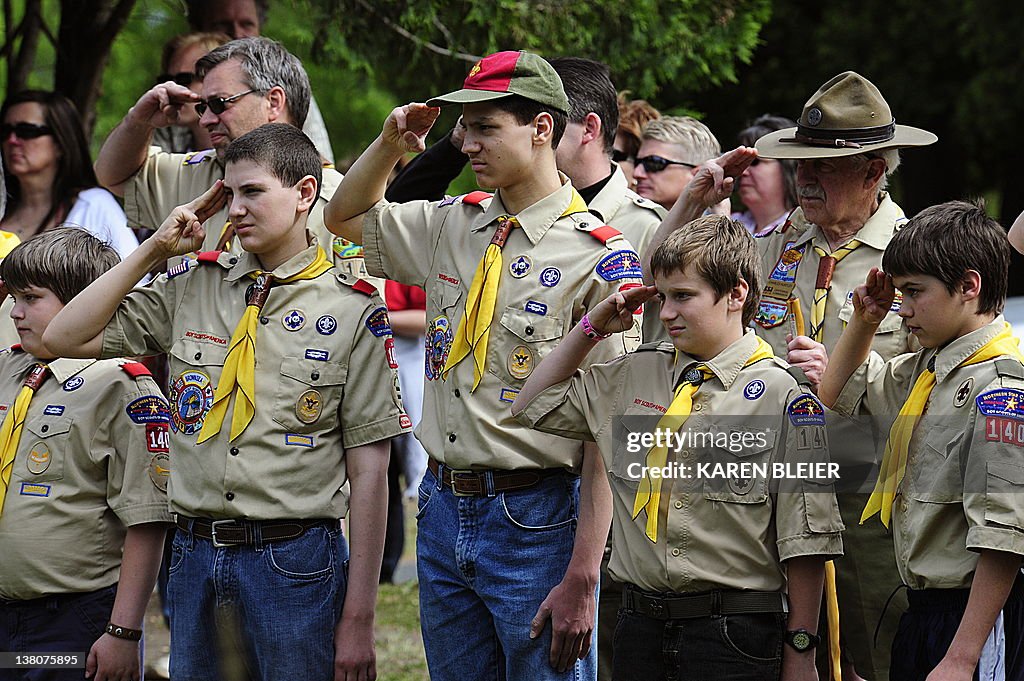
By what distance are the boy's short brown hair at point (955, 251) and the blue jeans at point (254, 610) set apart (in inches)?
72.2

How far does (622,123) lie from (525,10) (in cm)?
132

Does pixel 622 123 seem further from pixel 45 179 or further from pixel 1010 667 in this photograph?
pixel 1010 667

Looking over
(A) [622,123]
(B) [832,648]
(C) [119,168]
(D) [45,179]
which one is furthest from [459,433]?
(D) [45,179]

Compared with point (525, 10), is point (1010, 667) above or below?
below

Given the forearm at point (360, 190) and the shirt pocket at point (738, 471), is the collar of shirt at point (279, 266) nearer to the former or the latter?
the forearm at point (360, 190)

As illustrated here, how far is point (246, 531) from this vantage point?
3855 mm

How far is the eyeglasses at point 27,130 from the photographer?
18.9ft

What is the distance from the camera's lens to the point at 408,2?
6.50 m

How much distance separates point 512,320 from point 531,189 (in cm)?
41

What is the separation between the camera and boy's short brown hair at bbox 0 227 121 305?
169 inches

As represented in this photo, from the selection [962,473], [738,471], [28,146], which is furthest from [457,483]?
[28,146]

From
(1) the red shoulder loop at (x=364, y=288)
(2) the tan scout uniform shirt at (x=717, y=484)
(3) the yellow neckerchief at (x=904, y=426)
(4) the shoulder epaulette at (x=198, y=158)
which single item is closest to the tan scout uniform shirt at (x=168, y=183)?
(4) the shoulder epaulette at (x=198, y=158)

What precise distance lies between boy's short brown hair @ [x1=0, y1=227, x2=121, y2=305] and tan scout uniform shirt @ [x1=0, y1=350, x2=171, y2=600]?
25 cm

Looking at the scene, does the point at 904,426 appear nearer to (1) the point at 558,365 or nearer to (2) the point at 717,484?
(2) the point at 717,484
